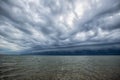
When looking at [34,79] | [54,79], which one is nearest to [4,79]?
[34,79]

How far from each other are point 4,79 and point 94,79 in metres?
22.1

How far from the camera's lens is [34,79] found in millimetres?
18844

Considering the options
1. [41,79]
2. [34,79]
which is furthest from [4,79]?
[41,79]

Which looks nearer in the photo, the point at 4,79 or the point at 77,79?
the point at 4,79

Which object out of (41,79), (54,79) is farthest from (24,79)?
(54,79)

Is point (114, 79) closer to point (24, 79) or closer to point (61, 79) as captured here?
point (61, 79)

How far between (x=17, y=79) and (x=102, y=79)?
21.1 metres

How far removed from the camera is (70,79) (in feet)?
64.5

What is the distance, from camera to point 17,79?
18.9 meters

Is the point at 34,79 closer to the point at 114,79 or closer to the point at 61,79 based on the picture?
the point at 61,79

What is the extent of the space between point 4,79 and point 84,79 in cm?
1963

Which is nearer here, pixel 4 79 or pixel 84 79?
pixel 4 79

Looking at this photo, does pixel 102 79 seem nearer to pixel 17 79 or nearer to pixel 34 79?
pixel 34 79

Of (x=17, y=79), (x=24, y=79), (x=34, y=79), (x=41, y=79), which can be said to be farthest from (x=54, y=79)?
(x=17, y=79)
